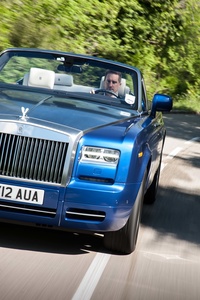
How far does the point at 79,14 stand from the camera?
72.1 feet

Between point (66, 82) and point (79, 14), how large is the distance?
14592 millimetres

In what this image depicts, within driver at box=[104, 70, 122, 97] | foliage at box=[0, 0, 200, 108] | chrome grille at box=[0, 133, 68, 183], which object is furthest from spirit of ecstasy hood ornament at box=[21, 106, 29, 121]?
foliage at box=[0, 0, 200, 108]

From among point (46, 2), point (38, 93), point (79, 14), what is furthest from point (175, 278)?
point (79, 14)

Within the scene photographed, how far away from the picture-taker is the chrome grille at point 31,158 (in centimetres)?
586

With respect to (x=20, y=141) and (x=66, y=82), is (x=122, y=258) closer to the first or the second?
(x=20, y=141)

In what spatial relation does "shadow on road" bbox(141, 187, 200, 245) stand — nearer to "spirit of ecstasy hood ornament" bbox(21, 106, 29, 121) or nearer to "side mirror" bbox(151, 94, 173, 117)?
"side mirror" bbox(151, 94, 173, 117)

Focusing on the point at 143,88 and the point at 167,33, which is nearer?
the point at 143,88

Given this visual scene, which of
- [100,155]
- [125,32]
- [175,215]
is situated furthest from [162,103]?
[125,32]

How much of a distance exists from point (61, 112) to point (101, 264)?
126cm

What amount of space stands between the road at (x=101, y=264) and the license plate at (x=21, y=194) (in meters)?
0.45

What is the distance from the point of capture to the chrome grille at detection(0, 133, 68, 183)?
Answer: 5.86m

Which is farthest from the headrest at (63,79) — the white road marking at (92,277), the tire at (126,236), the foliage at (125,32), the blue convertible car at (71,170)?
the foliage at (125,32)

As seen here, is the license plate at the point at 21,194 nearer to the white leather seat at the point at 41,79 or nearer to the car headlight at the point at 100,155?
the car headlight at the point at 100,155

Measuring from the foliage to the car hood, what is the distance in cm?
1012
